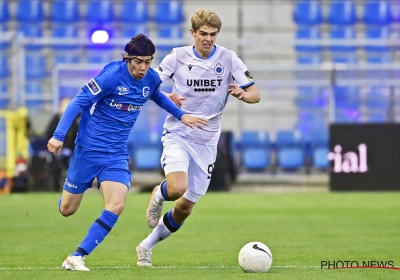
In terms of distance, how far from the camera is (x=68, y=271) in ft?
24.7

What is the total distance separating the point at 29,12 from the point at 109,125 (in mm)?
16927

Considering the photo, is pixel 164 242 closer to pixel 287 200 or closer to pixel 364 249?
pixel 364 249

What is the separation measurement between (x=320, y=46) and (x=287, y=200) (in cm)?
672

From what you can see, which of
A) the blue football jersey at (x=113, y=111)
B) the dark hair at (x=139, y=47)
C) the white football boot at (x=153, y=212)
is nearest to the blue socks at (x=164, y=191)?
the white football boot at (x=153, y=212)

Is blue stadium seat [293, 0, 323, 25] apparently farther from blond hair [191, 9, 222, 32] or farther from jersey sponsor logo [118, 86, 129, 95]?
jersey sponsor logo [118, 86, 129, 95]

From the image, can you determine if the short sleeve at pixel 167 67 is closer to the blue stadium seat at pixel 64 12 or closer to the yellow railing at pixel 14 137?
the yellow railing at pixel 14 137

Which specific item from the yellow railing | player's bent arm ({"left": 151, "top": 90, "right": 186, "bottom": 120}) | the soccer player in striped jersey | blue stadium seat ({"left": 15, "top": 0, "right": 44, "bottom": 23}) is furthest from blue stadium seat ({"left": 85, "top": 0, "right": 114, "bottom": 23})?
player's bent arm ({"left": 151, "top": 90, "right": 186, "bottom": 120})

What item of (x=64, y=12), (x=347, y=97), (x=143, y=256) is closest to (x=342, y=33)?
(x=347, y=97)

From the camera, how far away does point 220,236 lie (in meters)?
11.5

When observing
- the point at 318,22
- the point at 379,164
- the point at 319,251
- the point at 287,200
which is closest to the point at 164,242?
the point at 319,251

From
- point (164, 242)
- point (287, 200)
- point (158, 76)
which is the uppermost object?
point (158, 76)

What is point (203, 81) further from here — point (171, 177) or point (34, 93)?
point (34, 93)

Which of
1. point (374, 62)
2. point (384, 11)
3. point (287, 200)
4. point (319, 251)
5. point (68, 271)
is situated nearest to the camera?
point (68, 271)

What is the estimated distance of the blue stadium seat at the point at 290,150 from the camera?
21000mm
